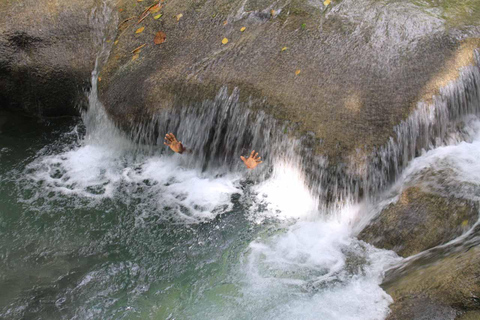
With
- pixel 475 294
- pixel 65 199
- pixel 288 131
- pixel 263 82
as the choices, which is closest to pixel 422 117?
pixel 288 131

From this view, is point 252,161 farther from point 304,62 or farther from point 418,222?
point 418,222

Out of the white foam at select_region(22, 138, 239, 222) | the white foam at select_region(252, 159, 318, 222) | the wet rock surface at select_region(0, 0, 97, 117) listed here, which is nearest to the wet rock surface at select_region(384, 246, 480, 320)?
the white foam at select_region(252, 159, 318, 222)

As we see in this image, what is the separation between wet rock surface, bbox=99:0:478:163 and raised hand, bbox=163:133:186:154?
37 cm

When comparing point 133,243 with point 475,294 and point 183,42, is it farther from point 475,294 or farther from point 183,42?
point 475,294

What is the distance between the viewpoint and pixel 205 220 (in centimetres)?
497

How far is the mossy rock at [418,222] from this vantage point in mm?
4070

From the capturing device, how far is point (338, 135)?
4730mm

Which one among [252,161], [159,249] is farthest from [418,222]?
[159,249]

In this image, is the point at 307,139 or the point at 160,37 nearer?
the point at 307,139

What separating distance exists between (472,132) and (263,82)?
7.51 ft

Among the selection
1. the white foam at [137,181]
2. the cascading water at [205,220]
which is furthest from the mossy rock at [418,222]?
the white foam at [137,181]

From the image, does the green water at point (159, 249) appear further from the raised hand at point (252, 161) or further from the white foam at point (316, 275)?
the raised hand at point (252, 161)

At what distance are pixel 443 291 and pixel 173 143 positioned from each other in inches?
130

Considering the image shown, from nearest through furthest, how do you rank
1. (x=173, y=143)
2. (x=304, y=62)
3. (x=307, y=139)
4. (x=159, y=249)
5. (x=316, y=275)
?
(x=316, y=275) < (x=159, y=249) < (x=307, y=139) < (x=304, y=62) < (x=173, y=143)
